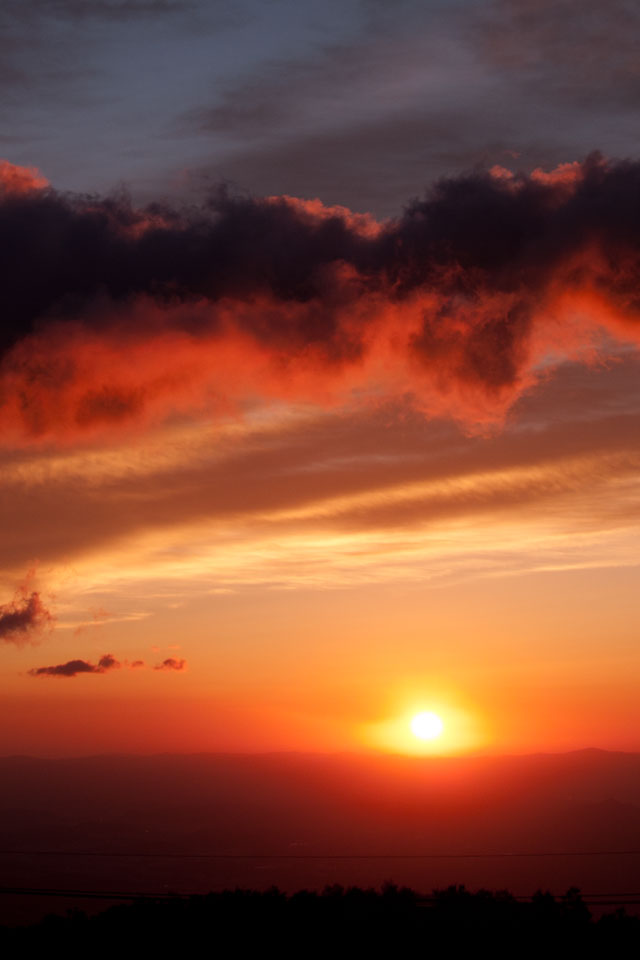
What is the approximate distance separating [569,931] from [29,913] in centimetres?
17962

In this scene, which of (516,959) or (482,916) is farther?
(482,916)

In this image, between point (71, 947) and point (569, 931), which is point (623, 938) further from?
point (71, 947)

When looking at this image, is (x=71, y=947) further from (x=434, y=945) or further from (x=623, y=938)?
(x=623, y=938)

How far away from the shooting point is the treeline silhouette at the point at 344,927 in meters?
41.4

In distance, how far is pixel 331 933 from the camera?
42906mm

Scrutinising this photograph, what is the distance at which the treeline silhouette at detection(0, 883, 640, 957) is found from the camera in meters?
41.4

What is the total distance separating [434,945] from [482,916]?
9.22 feet

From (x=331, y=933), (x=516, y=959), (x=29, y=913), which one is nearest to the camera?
(x=516, y=959)

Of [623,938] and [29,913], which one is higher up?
[623,938]

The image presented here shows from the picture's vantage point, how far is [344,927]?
141 ft

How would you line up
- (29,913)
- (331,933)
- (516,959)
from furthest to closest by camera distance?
(29,913), (331,933), (516,959)

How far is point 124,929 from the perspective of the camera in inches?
1770

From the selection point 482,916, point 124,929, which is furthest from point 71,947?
point 482,916

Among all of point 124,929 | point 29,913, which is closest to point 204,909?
point 124,929
